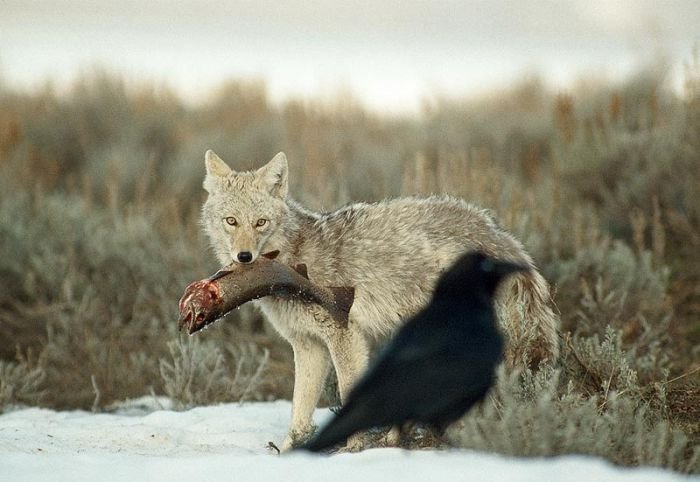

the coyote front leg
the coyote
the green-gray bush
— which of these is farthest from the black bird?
the coyote front leg

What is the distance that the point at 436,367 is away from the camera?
4035 millimetres

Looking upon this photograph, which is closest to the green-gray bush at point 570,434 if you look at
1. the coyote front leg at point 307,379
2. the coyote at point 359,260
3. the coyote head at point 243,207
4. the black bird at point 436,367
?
the black bird at point 436,367

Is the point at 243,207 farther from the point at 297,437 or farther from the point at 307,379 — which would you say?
the point at 297,437

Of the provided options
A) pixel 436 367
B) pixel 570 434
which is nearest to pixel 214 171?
pixel 436 367

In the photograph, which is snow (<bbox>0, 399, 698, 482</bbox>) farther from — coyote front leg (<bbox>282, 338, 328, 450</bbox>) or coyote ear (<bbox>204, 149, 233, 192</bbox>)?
coyote ear (<bbox>204, 149, 233, 192</bbox>)

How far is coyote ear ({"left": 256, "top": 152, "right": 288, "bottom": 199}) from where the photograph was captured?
18.6 ft

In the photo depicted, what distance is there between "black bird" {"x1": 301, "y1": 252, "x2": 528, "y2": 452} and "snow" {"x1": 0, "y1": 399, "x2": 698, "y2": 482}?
0.17 meters

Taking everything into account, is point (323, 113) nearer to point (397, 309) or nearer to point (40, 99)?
point (40, 99)

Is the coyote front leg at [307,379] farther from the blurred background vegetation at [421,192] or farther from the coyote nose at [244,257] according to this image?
the blurred background vegetation at [421,192]

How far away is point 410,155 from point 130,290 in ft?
17.9

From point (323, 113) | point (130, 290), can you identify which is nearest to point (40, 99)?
point (323, 113)

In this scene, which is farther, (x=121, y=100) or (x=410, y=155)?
(x=121, y=100)

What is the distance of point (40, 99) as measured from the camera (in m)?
15.7

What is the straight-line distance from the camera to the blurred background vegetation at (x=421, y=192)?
4.95 meters
